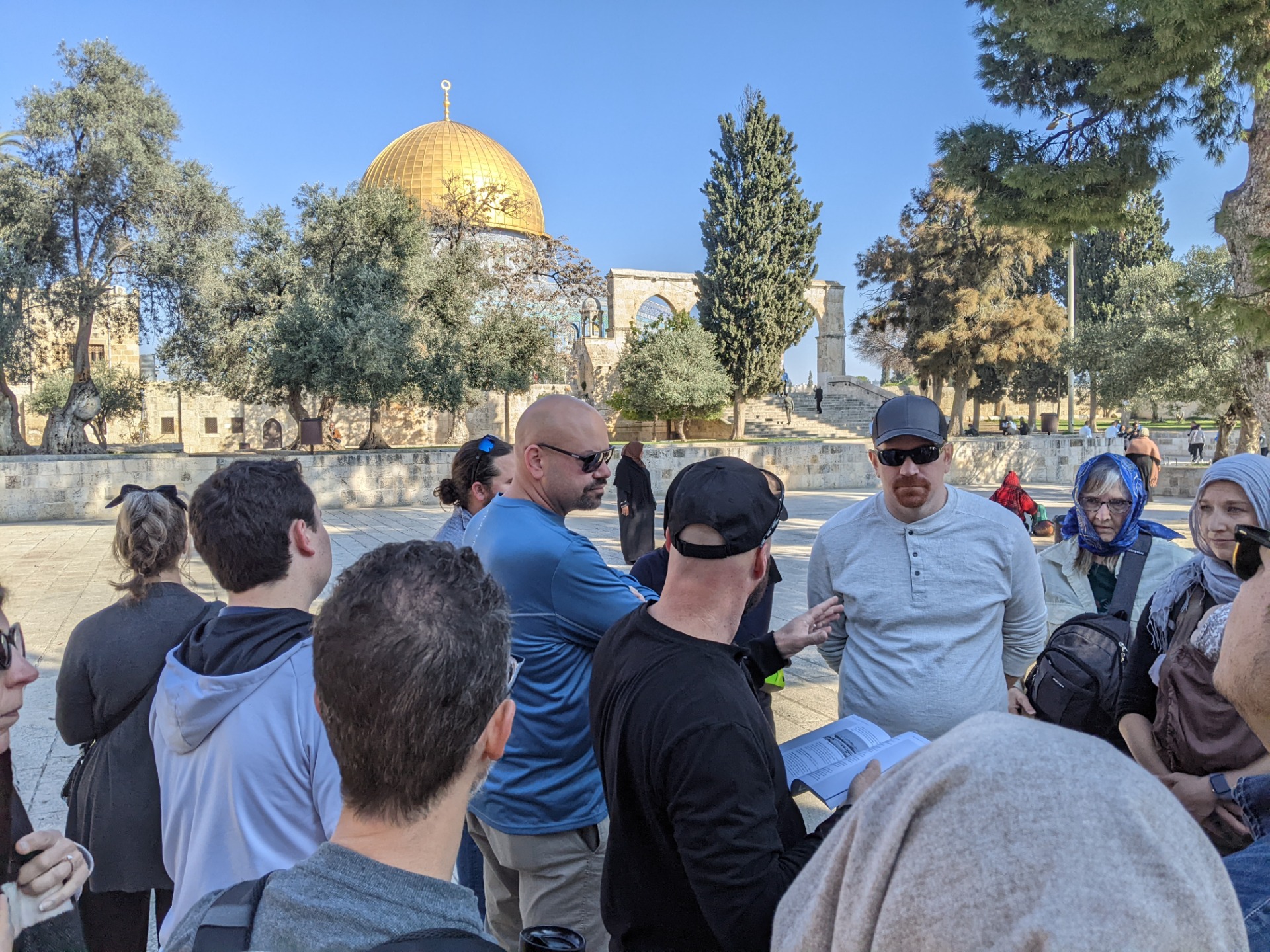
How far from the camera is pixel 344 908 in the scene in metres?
0.93

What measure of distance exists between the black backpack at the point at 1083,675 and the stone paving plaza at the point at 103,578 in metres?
1.51

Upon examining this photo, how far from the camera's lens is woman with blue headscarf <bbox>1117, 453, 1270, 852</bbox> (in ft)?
6.26

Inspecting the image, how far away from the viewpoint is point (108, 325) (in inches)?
772

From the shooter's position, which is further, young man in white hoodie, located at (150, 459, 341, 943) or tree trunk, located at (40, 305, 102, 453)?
tree trunk, located at (40, 305, 102, 453)

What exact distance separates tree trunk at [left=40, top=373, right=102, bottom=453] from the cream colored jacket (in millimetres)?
21123

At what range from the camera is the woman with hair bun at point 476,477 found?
3.71 metres

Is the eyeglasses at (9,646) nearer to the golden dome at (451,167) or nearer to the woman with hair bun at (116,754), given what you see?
the woman with hair bun at (116,754)

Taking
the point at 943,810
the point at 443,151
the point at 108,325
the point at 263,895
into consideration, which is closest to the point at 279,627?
the point at 263,895

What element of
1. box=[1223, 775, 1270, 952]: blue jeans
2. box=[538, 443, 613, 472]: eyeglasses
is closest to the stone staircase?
box=[538, 443, 613, 472]: eyeglasses

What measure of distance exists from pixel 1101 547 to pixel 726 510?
6.84 ft

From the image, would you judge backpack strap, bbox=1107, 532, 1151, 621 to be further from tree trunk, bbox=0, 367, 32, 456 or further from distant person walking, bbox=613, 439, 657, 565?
tree trunk, bbox=0, 367, 32, 456

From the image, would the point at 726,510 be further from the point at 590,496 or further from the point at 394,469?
the point at 394,469

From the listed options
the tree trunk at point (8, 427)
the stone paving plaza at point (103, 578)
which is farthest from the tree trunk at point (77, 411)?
the stone paving plaza at point (103, 578)

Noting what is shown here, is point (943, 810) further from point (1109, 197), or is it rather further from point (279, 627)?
point (1109, 197)
